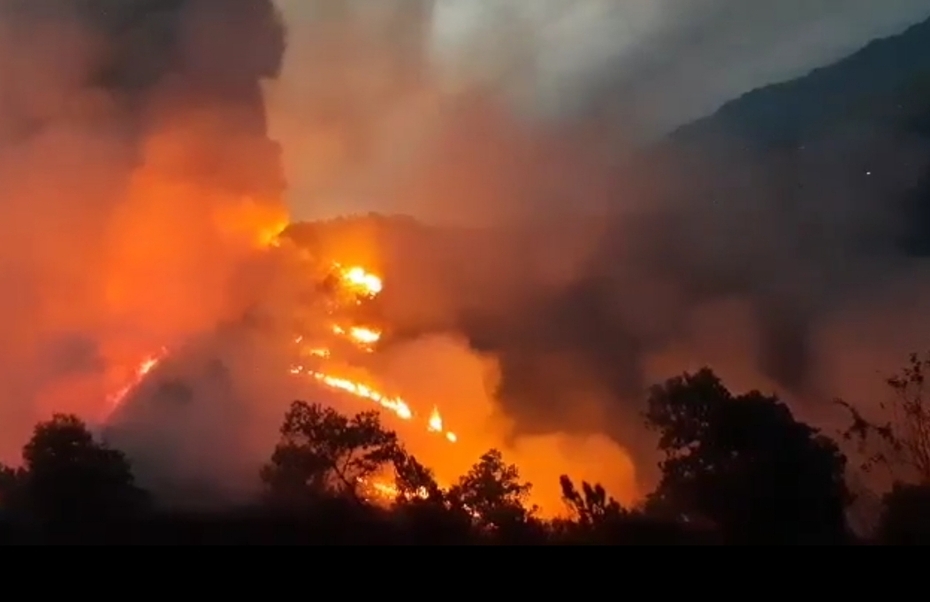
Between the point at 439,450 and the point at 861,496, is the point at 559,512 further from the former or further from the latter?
the point at 861,496

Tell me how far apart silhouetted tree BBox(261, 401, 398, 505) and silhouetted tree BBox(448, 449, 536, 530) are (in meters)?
0.22

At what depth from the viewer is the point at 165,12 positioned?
277 cm

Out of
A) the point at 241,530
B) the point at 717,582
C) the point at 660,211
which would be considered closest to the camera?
the point at 717,582

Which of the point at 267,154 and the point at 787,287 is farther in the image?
the point at 267,154

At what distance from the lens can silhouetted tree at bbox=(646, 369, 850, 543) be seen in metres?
2.34

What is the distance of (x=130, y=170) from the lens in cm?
272

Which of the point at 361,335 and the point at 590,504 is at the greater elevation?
the point at 361,335

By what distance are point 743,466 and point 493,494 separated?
68cm

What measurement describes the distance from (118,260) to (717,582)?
1921 millimetres

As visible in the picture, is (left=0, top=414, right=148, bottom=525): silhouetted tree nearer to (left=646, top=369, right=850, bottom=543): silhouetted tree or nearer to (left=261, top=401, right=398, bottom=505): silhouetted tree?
(left=261, top=401, right=398, bottom=505): silhouetted tree

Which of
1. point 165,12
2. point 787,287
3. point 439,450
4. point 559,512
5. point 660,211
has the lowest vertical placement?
point 559,512

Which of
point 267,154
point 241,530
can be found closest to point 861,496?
point 241,530

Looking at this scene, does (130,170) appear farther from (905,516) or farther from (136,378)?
(905,516)

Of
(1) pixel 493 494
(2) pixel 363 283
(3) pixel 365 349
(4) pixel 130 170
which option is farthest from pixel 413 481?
(4) pixel 130 170
